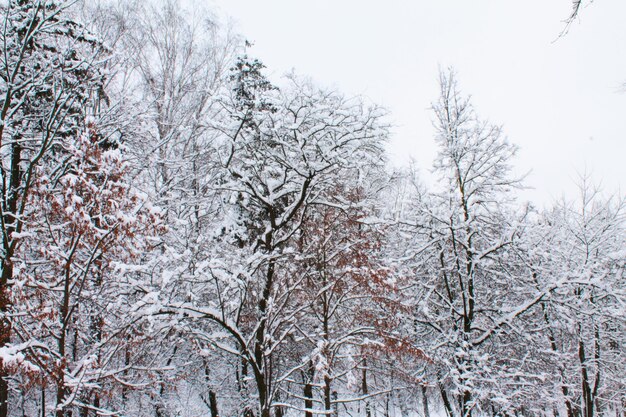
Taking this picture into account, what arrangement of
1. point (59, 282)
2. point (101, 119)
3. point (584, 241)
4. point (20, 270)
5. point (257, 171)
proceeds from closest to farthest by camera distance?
point (20, 270), point (59, 282), point (101, 119), point (257, 171), point (584, 241)

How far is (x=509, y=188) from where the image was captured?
10.9 meters

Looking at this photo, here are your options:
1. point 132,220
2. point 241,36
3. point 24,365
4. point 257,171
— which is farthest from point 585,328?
point 241,36

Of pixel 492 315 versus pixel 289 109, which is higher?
pixel 289 109

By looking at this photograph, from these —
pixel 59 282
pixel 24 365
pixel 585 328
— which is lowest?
pixel 585 328

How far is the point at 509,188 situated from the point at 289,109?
6.88 metres

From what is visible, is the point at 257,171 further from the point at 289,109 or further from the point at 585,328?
the point at 585,328

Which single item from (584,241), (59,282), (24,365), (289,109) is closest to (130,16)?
(289,109)

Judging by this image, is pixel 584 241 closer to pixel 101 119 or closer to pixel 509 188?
pixel 509 188

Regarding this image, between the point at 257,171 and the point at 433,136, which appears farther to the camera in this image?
the point at 433,136

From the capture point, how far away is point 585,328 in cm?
1217

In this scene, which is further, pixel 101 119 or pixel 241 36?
pixel 241 36

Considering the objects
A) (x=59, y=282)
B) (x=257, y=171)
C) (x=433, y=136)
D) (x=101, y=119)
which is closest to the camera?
(x=59, y=282)

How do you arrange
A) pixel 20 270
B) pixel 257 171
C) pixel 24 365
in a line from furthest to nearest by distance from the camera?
pixel 257 171 → pixel 20 270 → pixel 24 365

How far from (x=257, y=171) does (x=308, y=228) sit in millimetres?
2380
